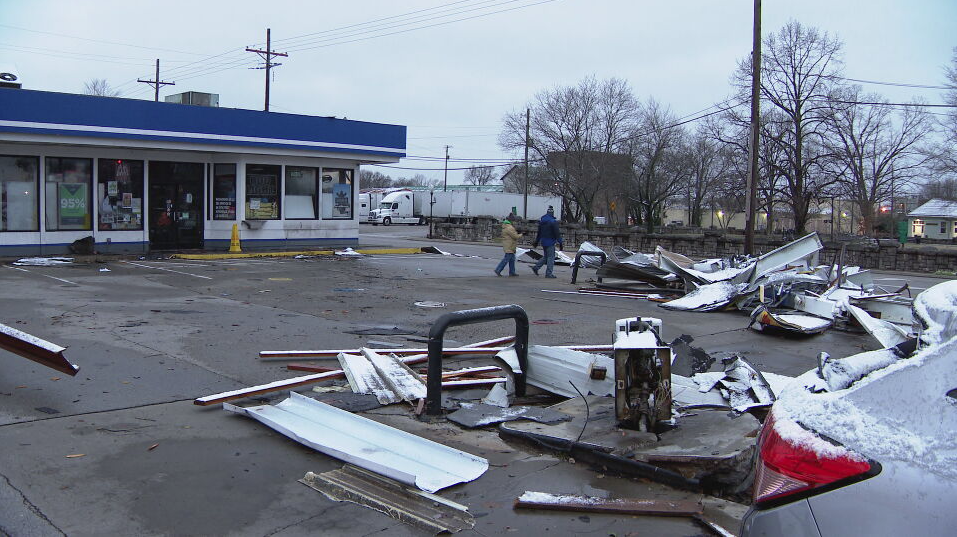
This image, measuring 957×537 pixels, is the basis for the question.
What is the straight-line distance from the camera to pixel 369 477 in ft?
16.1

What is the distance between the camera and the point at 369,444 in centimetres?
537

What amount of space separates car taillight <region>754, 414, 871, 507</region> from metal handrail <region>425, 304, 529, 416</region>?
357cm

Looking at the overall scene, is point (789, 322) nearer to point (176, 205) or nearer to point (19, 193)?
point (176, 205)

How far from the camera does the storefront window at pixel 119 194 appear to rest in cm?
2238

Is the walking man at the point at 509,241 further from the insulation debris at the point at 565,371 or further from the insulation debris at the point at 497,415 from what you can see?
the insulation debris at the point at 497,415

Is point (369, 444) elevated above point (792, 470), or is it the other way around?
point (792, 470)

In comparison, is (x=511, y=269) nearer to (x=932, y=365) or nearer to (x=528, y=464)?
(x=528, y=464)

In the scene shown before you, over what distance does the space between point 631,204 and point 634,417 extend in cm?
6322

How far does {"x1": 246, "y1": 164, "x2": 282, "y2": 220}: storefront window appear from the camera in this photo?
82.9ft

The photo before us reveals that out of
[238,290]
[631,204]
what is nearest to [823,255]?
[238,290]

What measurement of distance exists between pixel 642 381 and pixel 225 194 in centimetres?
2202

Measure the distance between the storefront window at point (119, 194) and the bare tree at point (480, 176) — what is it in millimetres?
97034

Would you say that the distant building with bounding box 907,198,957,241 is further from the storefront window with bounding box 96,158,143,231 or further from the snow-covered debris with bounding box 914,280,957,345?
the snow-covered debris with bounding box 914,280,957,345

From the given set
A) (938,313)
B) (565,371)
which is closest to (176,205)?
(565,371)
